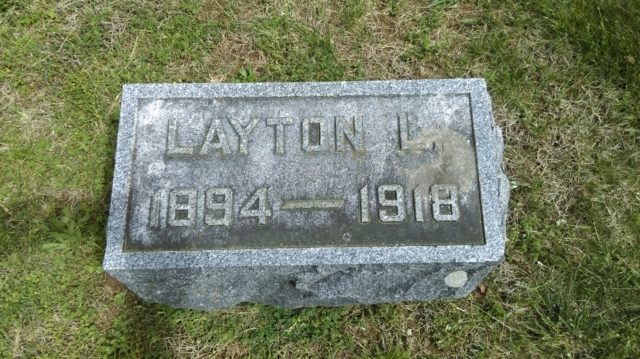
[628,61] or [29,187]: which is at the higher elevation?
[628,61]

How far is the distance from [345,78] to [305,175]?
4.52 feet

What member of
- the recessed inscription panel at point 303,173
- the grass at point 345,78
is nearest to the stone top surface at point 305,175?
the recessed inscription panel at point 303,173

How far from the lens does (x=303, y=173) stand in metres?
2.63

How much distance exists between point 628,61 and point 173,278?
133 inches

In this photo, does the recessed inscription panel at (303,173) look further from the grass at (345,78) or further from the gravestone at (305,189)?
the grass at (345,78)

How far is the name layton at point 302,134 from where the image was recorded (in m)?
2.67

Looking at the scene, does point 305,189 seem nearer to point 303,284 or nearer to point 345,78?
point 303,284

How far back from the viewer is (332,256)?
2471 millimetres

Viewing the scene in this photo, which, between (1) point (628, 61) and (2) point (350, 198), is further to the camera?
(1) point (628, 61)

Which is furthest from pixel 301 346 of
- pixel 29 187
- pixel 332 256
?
pixel 29 187

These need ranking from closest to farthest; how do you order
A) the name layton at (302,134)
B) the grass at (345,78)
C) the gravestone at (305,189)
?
the gravestone at (305,189), the name layton at (302,134), the grass at (345,78)

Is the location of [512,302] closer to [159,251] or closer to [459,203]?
[459,203]

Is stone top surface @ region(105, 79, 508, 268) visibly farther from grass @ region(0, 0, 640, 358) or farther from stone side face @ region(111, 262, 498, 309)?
grass @ region(0, 0, 640, 358)

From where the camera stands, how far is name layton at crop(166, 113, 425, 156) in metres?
2.67
